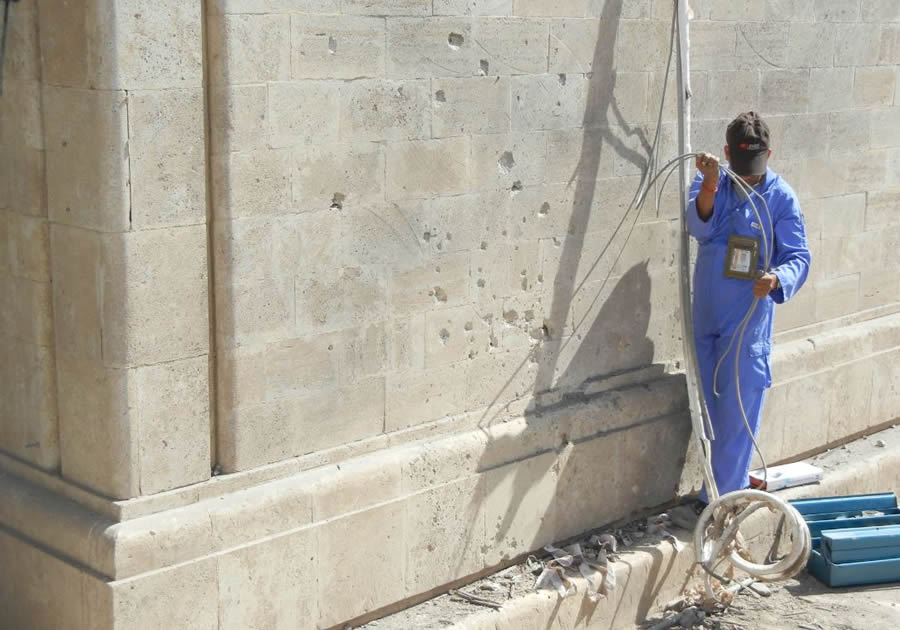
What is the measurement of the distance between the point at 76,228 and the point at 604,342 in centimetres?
304

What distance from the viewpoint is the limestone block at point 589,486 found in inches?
258

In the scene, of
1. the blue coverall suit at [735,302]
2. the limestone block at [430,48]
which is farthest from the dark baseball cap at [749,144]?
the limestone block at [430,48]

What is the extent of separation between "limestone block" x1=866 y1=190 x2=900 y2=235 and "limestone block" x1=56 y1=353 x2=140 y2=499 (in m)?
5.60

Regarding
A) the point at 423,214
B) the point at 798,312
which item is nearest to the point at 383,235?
the point at 423,214

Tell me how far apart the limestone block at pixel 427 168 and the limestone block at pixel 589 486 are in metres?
1.56

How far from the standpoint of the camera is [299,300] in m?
5.34

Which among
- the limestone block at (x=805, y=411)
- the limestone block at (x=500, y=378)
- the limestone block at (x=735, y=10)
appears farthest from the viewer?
the limestone block at (x=805, y=411)

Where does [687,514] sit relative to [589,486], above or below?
below

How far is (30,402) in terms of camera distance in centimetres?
521

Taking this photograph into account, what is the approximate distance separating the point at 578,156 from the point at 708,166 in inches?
25.6

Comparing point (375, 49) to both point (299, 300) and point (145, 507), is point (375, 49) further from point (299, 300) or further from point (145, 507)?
point (145, 507)

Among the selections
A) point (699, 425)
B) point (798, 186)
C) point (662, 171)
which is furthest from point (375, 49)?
point (798, 186)

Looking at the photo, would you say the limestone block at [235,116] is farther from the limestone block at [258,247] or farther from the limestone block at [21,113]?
the limestone block at [21,113]

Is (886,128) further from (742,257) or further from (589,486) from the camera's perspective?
(589,486)
